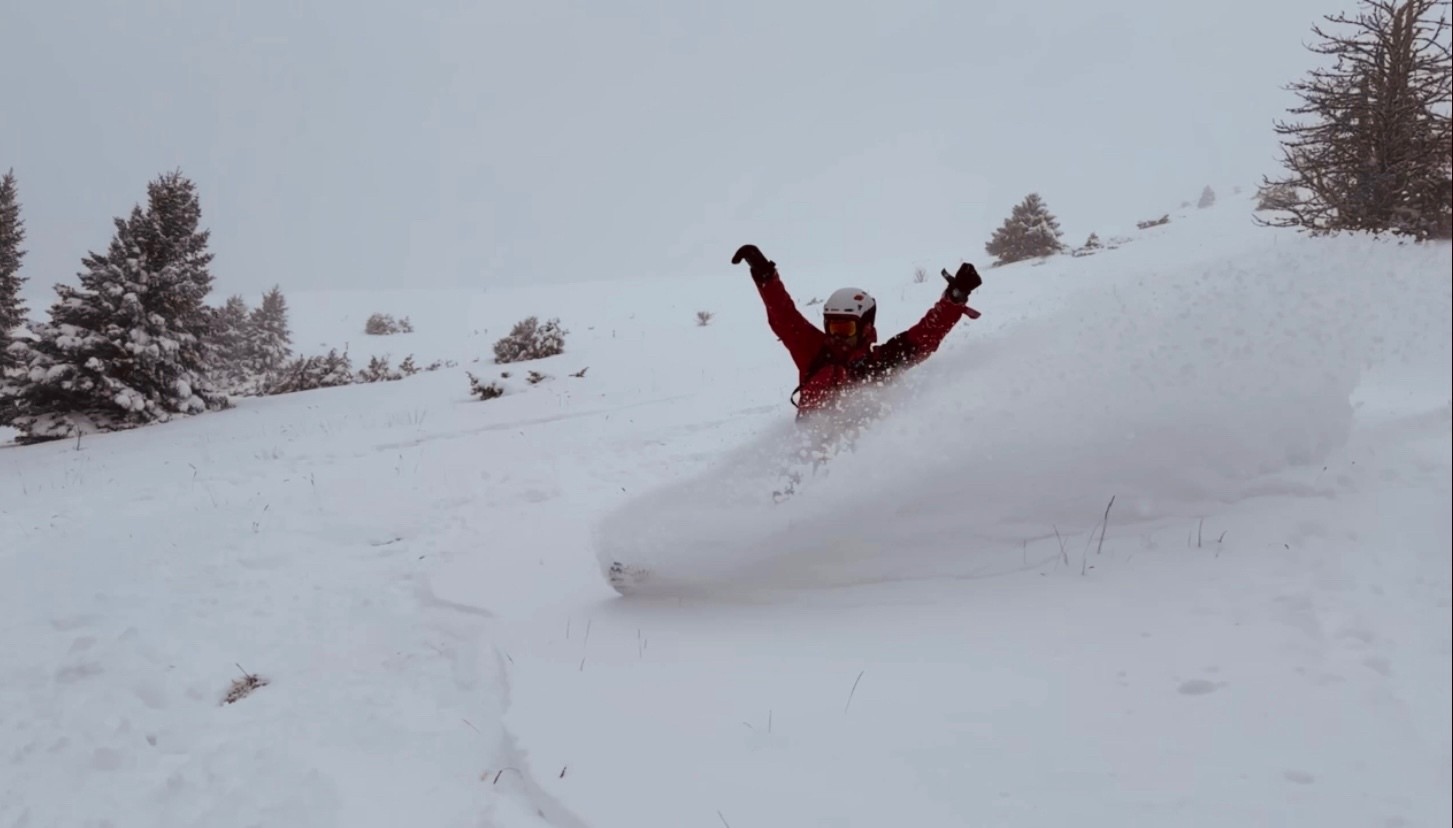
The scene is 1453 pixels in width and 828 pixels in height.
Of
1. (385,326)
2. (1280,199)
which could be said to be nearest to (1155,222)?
(1280,199)

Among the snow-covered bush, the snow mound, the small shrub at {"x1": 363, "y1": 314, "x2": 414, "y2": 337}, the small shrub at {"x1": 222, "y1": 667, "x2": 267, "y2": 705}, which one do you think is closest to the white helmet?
the snow mound

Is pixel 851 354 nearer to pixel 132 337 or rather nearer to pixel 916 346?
pixel 916 346

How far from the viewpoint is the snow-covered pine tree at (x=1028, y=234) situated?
19953mm

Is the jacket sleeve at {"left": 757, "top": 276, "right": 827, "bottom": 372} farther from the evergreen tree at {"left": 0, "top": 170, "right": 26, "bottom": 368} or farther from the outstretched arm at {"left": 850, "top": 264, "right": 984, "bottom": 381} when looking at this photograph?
the evergreen tree at {"left": 0, "top": 170, "right": 26, "bottom": 368}

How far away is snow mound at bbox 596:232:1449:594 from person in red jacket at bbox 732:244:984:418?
16.5 inches

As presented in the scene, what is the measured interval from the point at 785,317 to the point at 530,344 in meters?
12.4

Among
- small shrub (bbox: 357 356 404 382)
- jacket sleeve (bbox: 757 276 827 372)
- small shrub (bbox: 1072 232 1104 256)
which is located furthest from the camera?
small shrub (bbox: 1072 232 1104 256)

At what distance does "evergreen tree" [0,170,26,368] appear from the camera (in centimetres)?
1532

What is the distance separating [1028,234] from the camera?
20094 millimetres

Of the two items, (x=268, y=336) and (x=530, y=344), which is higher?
(x=268, y=336)

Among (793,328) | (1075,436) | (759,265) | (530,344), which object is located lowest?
(1075,436)

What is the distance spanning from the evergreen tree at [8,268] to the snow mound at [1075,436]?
64.6 ft

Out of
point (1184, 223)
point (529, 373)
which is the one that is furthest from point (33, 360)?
point (1184, 223)

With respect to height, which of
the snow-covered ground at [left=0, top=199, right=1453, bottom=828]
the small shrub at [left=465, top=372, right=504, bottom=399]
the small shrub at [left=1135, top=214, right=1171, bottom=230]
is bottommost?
the snow-covered ground at [left=0, top=199, right=1453, bottom=828]
